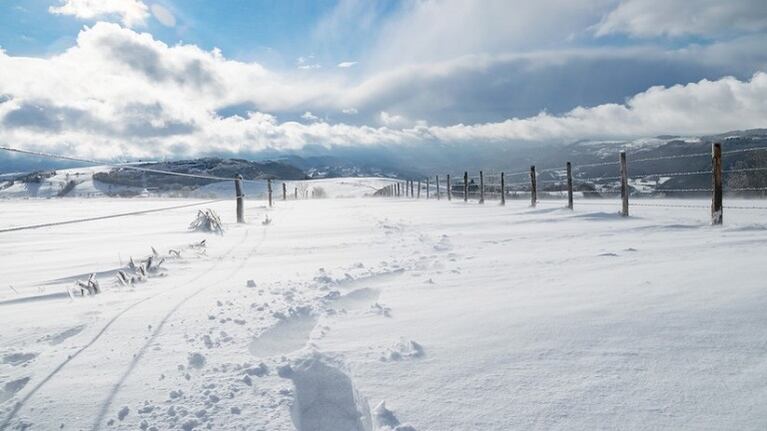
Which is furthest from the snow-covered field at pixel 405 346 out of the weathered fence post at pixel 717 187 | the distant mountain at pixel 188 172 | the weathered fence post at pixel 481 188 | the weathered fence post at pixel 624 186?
the distant mountain at pixel 188 172

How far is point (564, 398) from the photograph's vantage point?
1.30m

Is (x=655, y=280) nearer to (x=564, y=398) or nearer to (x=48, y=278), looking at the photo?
(x=564, y=398)

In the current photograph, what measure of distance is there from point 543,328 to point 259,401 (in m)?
1.21

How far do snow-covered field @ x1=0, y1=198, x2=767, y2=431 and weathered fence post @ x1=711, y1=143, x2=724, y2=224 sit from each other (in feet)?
6.84

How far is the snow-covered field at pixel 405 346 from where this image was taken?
129 cm

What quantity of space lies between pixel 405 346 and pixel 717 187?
5.93 metres

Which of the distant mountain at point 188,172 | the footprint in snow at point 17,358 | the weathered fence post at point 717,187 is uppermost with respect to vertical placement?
the distant mountain at point 188,172

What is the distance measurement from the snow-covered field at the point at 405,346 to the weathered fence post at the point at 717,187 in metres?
2.08

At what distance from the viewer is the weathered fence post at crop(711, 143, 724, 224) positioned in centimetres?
536

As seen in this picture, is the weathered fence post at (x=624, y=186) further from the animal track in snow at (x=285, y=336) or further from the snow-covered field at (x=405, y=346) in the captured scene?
the animal track in snow at (x=285, y=336)

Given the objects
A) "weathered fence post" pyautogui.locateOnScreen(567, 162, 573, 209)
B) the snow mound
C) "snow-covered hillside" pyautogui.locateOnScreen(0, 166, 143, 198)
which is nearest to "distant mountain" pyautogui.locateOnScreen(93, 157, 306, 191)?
"snow-covered hillside" pyautogui.locateOnScreen(0, 166, 143, 198)

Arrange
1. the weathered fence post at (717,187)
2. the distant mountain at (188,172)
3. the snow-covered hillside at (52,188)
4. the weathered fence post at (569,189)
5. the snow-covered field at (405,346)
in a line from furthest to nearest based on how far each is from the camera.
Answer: the distant mountain at (188,172) → the snow-covered hillside at (52,188) → the weathered fence post at (569,189) → the weathered fence post at (717,187) → the snow-covered field at (405,346)

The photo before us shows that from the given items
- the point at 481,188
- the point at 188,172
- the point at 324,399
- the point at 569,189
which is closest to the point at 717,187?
the point at 569,189

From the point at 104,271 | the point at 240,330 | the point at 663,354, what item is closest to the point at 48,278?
the point at 104,271
